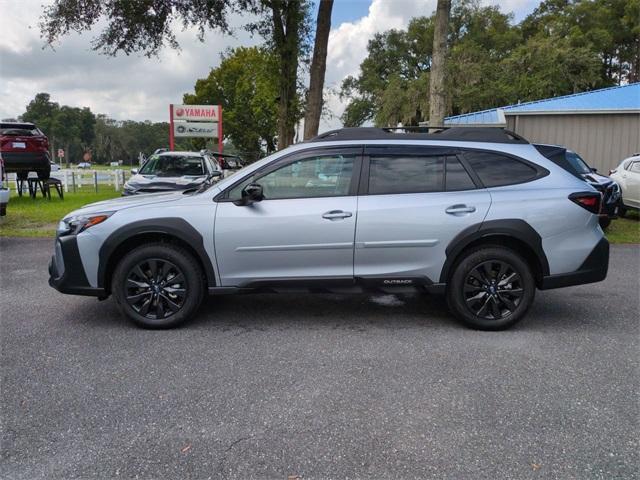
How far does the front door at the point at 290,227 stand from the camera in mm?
4426

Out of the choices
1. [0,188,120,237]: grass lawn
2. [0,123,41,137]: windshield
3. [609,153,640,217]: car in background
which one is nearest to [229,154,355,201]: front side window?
[0,188,120,237]: grass lawn

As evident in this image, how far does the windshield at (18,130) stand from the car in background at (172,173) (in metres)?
4.63

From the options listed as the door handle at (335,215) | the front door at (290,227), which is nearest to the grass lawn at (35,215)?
the front door at (290,227)

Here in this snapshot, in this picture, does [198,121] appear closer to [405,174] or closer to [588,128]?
[588,128]

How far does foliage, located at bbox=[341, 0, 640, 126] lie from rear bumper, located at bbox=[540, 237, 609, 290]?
2568 cm

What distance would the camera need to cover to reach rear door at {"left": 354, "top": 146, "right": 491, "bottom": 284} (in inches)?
175

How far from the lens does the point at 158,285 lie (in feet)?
14.9

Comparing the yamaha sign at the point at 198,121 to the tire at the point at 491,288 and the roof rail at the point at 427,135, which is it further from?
the tire at the point at 491,288

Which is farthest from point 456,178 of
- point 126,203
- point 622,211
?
point 622,211

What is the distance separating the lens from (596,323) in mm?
4898

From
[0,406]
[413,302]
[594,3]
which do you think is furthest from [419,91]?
[0,406]

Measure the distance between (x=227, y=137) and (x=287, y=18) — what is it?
117 feet

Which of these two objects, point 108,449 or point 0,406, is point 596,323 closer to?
point 108,449

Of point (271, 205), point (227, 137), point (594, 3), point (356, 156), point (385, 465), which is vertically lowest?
point (385, 465)
